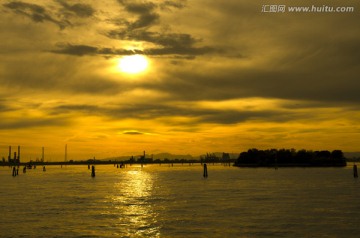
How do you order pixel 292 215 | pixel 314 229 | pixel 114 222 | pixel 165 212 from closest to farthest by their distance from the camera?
1. pixel 314 229
2. pixel 114 222
3. pixel 292 215
4. pixel 165 212

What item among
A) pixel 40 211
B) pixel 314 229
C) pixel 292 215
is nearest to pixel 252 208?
pixel 292 215

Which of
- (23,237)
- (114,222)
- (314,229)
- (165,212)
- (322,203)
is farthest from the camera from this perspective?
(322,203)

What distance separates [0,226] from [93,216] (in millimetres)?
8294

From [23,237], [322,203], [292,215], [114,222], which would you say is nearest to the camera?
[23,237]

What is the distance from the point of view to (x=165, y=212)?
143ft

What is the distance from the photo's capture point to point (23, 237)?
3064 centimetres

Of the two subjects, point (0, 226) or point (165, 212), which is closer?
point (0, 226)

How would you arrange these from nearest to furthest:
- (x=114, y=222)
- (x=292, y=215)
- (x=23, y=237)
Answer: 1. (x=23, y=237)
2. (x=114, y=222)
3. (x=292, y=215)

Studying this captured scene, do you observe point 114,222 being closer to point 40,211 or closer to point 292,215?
point 40,211

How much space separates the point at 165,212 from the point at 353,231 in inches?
696

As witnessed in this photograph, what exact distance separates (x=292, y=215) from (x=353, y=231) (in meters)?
8.58

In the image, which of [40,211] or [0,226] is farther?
[40,211]

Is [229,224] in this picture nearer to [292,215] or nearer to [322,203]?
[292,215]

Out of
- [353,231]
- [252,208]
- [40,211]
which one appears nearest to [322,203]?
[252,208]
